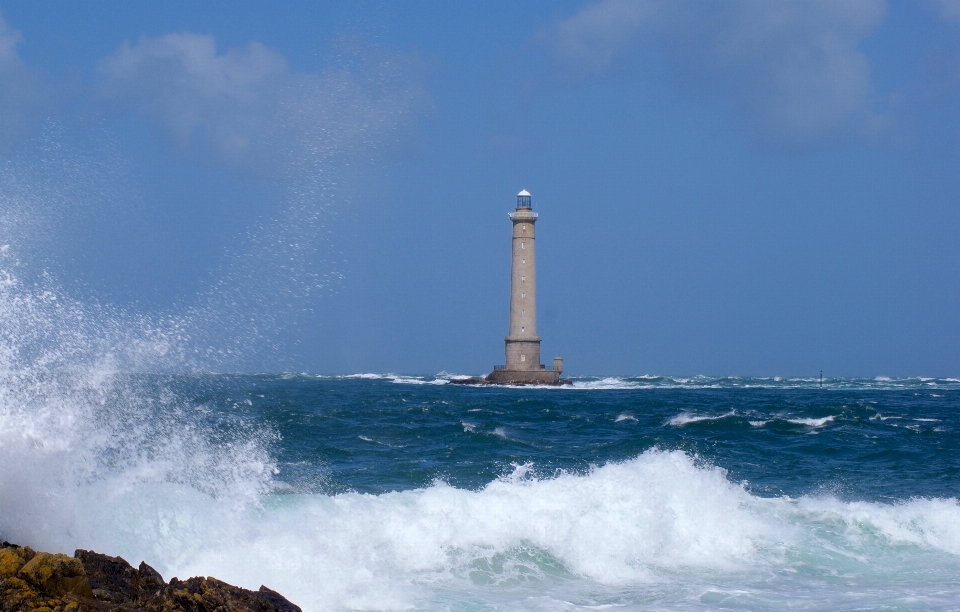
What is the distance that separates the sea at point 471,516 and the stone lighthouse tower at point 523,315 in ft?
105

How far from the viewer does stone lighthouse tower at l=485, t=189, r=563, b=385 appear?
53.3 metres

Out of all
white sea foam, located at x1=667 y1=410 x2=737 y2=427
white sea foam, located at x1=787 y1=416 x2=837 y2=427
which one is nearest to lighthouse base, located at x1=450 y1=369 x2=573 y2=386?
white sea foam, located at x1=667 y1=410 x2=737 y2=427

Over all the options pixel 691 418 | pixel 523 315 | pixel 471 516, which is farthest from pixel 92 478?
pixel 523 315

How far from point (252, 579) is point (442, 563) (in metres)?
2.33

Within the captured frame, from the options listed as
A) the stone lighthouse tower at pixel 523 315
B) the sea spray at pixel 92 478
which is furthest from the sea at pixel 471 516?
the stone lighthouse tower at pixel 523 315

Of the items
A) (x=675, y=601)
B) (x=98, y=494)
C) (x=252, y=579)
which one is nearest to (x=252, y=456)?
(x=98, y=494)

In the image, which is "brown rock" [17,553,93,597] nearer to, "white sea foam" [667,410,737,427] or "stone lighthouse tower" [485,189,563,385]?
"white sea foam" [667,410,737,427]

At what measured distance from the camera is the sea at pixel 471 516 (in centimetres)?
976

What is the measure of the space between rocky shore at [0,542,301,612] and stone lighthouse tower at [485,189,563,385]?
4577cm

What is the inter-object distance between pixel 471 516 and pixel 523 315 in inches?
1621

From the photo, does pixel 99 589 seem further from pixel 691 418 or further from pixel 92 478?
pixel 691 418

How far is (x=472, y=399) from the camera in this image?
41094 mm

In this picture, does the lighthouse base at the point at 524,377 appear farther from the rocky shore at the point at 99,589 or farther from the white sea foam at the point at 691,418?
the rocky shore at the point at 99,589

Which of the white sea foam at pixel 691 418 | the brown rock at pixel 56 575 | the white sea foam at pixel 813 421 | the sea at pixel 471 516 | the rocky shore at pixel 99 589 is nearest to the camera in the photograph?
the rocky shore at pixel 99 589
